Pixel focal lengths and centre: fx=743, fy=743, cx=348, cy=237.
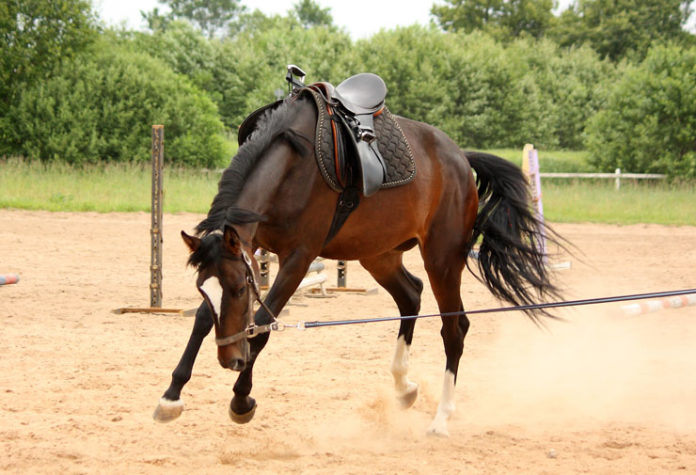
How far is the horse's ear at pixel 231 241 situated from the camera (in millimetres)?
3318

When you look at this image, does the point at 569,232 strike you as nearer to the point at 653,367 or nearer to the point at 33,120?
the point at 653,367

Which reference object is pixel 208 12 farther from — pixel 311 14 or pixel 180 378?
pixel 180 378

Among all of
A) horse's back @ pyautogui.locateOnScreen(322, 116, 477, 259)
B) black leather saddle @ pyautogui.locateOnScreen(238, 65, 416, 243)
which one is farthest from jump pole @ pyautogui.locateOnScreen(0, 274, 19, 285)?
horse's back @ pyautogui.locateOnScreen(322, 116, 477, 259)

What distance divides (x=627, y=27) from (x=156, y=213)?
4691 cm

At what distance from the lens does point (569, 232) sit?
15242mm

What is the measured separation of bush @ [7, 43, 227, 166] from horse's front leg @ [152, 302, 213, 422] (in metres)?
20.2

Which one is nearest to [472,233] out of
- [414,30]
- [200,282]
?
[200,282]

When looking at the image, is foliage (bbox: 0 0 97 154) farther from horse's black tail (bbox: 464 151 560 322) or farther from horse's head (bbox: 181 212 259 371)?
horse's head (bbox: 181 212 259 371)

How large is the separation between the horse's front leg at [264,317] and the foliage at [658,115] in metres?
21.8

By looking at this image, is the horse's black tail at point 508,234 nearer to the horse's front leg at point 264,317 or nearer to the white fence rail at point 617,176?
the horse's front leg at point 264,317

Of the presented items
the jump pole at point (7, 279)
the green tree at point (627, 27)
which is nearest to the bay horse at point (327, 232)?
the jump pole at point (7, 279)

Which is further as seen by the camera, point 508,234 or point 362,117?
point 508,234

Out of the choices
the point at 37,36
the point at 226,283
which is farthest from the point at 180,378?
the point at 37,36

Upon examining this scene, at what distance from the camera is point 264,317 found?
3793 mm
